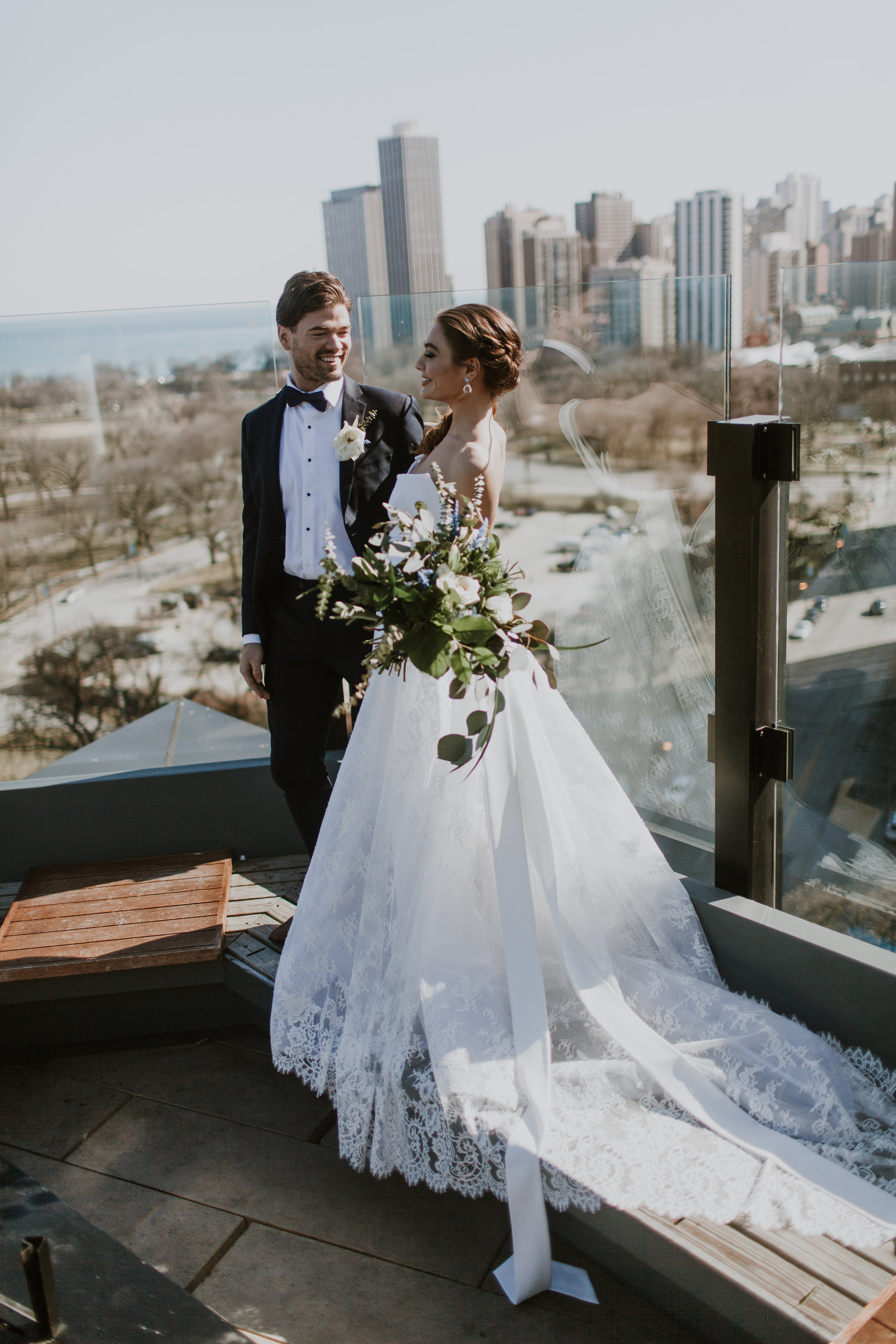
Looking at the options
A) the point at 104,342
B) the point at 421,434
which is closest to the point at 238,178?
the point at 104,342

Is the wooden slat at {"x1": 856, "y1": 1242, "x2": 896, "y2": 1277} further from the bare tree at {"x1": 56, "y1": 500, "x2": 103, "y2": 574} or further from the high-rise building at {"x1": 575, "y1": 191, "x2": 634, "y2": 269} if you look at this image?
the high-rise building at {"x1": 575, "y1": 191, "x2": 634, "y2": 269}

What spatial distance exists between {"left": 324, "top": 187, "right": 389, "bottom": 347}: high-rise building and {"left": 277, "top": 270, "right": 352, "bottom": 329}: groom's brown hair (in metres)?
16.6

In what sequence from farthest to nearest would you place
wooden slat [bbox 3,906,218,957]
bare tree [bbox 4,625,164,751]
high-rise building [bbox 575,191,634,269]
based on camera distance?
high-rise building [bbox 575,191,634,269], bare tree [bbox 4,625,164,751], wooden slat [bbox 3,906,218,957]

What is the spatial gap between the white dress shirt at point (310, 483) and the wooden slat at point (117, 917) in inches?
28.5

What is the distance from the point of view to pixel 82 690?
22609mm

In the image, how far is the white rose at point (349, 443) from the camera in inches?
89.7

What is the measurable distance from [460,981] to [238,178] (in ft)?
115

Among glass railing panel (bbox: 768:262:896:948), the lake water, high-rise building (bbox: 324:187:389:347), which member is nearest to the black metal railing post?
glass railing panel (bbox: 768:262:896:948)

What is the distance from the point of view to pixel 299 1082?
2.38 meters

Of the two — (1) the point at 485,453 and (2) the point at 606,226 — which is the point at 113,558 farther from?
(2) the point at 606,226

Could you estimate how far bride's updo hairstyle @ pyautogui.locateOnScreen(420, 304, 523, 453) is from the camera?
2131 mm

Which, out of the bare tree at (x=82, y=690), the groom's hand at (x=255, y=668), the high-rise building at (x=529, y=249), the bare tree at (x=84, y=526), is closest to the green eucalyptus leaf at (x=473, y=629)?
the groom's hand at (x=255, y=668)

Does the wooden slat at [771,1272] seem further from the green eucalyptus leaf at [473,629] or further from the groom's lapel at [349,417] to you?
the groom's lapel at [349,417]

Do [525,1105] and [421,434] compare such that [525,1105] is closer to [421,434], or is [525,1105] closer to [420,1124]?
[420,1124]
